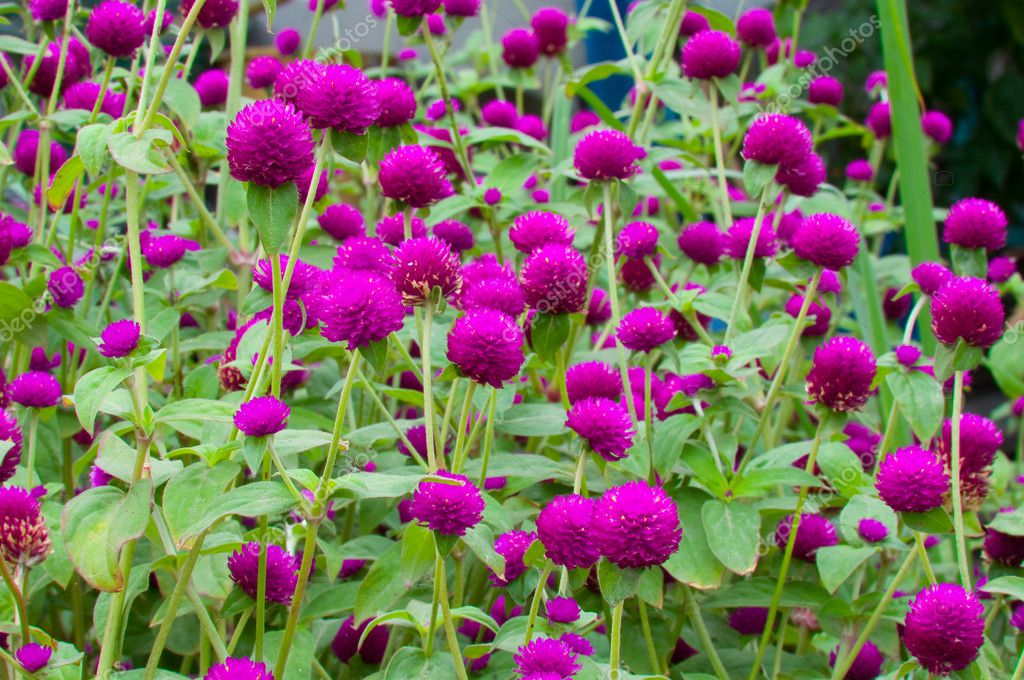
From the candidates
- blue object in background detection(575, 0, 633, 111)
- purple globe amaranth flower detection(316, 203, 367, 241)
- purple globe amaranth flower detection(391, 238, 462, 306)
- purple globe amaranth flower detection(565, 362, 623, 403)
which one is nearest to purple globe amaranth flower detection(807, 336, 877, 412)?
purple globe amaranth flower detection(565, 362, 623, 403)

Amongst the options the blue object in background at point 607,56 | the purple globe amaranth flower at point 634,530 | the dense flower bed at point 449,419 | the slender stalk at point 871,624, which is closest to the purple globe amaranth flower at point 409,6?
the dense flower bed at point 449,419

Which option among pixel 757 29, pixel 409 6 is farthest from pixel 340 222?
pixel 757 29

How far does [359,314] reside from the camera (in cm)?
87

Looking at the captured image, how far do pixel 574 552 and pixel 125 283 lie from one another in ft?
3.34

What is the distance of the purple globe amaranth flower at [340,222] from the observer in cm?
146

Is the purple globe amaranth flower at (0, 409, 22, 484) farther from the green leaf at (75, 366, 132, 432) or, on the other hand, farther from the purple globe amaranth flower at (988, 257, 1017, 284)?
the purple globe amaranth flower at (988, 257, 1017, 284)

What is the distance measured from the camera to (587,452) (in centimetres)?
101

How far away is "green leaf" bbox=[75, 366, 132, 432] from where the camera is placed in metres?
0.85

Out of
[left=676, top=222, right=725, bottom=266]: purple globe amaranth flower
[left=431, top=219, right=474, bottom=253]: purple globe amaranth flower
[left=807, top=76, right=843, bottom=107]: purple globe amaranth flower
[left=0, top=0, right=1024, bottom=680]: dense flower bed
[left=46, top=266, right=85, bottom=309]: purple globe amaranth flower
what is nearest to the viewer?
[left=0, top=0, right=1024, bottom=680]: dense flower bed

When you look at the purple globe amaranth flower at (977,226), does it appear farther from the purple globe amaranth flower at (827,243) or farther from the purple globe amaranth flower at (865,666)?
the purple globe amaranth flower at (865,666)

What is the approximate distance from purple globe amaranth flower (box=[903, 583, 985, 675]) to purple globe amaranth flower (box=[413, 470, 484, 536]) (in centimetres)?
43

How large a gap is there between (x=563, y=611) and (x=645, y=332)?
341 mm

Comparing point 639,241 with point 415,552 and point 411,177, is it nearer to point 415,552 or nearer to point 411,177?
point 411,177

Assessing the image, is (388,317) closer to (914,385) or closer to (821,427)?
(821,427)
